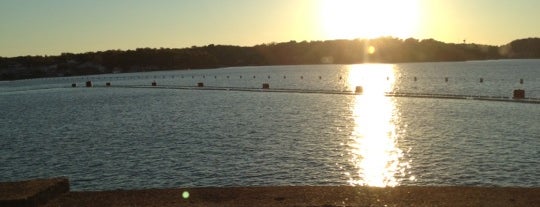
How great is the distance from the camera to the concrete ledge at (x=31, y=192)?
13.3 m

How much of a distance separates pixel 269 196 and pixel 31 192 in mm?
5987

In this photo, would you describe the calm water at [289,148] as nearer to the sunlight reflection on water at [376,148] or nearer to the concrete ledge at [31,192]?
the sunlight reflection on water at [376,148]

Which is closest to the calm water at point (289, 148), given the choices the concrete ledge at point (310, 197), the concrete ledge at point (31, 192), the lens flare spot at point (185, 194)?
the concrete ledge at point (310, 197)

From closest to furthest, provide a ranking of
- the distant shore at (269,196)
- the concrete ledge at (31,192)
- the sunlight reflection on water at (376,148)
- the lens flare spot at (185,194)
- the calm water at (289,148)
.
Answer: the concrete ledge at (31,192) < the distant shore at (269,196) < the lens flare spot at (185,194) < the calm water at (289,148) < the sunlight reflection on water at (376,148)

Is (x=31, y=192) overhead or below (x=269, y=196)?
overhead

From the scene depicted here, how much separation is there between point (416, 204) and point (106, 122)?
48830mm

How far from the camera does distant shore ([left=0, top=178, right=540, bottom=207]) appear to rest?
13.6 m

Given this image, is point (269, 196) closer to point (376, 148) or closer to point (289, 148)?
point (289, 148)

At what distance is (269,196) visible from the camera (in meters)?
14.4

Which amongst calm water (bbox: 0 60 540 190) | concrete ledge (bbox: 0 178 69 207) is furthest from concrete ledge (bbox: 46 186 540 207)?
calm water (bbox: 0 60 540 190)

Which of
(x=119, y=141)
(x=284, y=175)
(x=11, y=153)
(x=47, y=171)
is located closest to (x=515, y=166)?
(x=284, y=175)

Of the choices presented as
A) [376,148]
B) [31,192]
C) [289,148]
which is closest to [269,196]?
[31,192]

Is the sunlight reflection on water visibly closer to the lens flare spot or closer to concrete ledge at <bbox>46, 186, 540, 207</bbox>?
concrete ledge at <bbox>46, 186, 540, 207</bbox>

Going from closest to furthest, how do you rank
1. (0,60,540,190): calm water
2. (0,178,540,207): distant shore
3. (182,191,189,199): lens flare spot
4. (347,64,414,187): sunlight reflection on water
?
1. (0,178,540,207): distant shore
2. (182,191,189,199): lens flare spot
3. (0,60,540,190): calm water
4. (347,64,414,187): sunlight reflection on water
